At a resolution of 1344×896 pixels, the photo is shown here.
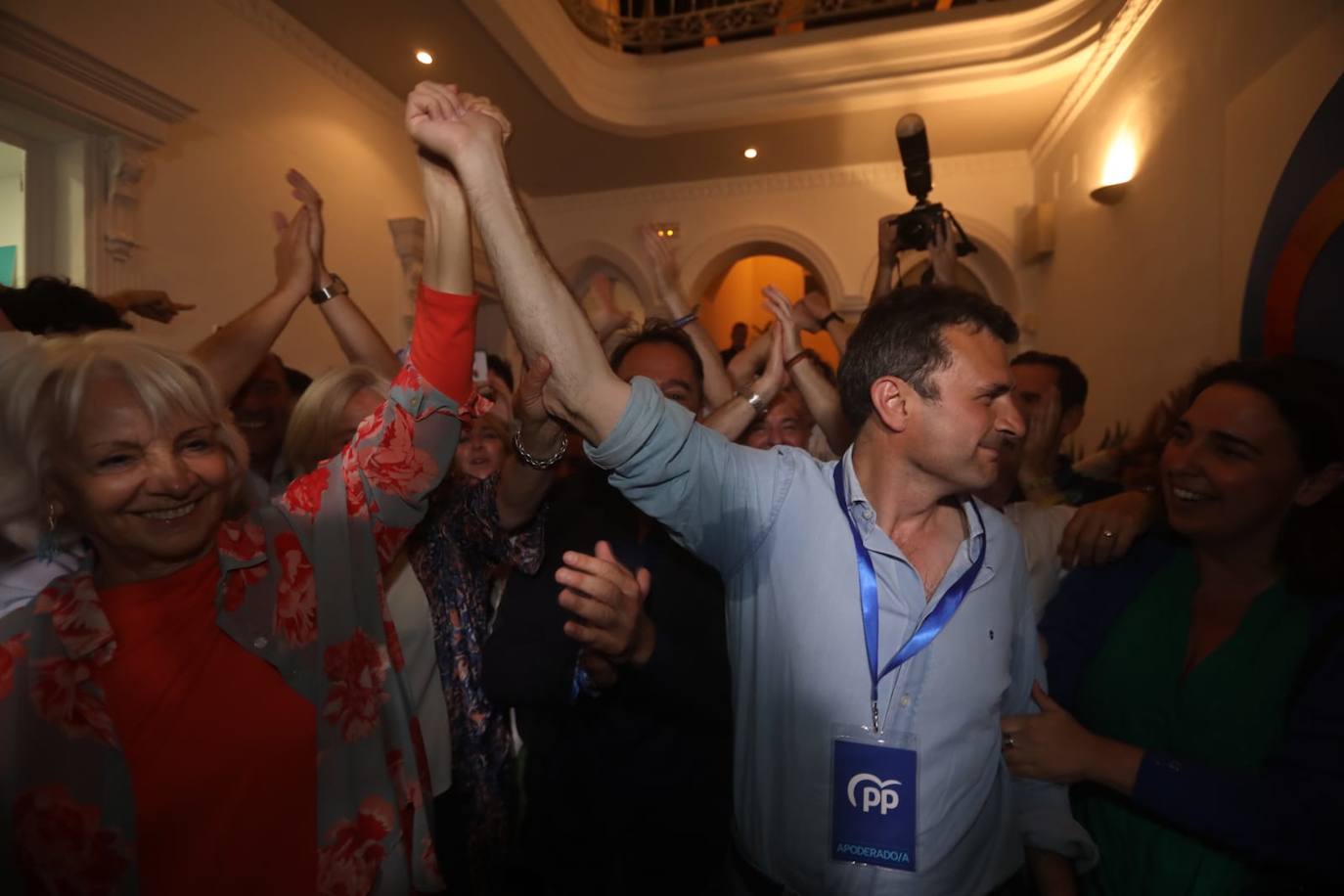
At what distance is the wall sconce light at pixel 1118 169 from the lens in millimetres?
3941

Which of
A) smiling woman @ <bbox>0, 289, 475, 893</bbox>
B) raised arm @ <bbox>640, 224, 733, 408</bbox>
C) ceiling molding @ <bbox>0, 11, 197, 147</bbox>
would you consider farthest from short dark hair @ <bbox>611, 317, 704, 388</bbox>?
ceiling molding @ <bbox>0, 11, 197, 147</bbox>

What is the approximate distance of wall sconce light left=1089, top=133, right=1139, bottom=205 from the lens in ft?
12.9

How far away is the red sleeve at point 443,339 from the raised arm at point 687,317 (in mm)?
1078

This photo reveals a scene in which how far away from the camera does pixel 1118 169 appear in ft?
13.4

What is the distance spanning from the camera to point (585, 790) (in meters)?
1.43

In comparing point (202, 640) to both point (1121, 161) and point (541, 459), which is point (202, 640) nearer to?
point (541, 459)

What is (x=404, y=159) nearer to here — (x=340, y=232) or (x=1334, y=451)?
(x=340, y=232)

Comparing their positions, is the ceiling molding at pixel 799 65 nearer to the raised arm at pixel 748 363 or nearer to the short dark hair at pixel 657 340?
the raised arm at pixel 748 363

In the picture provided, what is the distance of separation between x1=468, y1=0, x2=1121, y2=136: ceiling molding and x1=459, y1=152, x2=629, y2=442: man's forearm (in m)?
3.67

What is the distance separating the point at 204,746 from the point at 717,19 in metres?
5.63

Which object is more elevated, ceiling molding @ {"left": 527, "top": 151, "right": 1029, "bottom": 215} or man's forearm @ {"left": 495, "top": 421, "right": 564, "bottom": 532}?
ceiling molding @ {"left": 527, "top": 151, "right": 1029, "bottom": 215}

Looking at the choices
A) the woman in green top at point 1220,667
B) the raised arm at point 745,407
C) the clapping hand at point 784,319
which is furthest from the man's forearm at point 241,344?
the woman in green top at point 1220,667

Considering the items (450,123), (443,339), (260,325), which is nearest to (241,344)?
(260,325)

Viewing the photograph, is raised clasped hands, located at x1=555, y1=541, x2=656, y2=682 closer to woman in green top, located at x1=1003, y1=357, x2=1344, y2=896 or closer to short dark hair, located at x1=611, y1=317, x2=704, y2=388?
woman in green top, located at x1=1003, y1=357, x2=1344, y2=896
